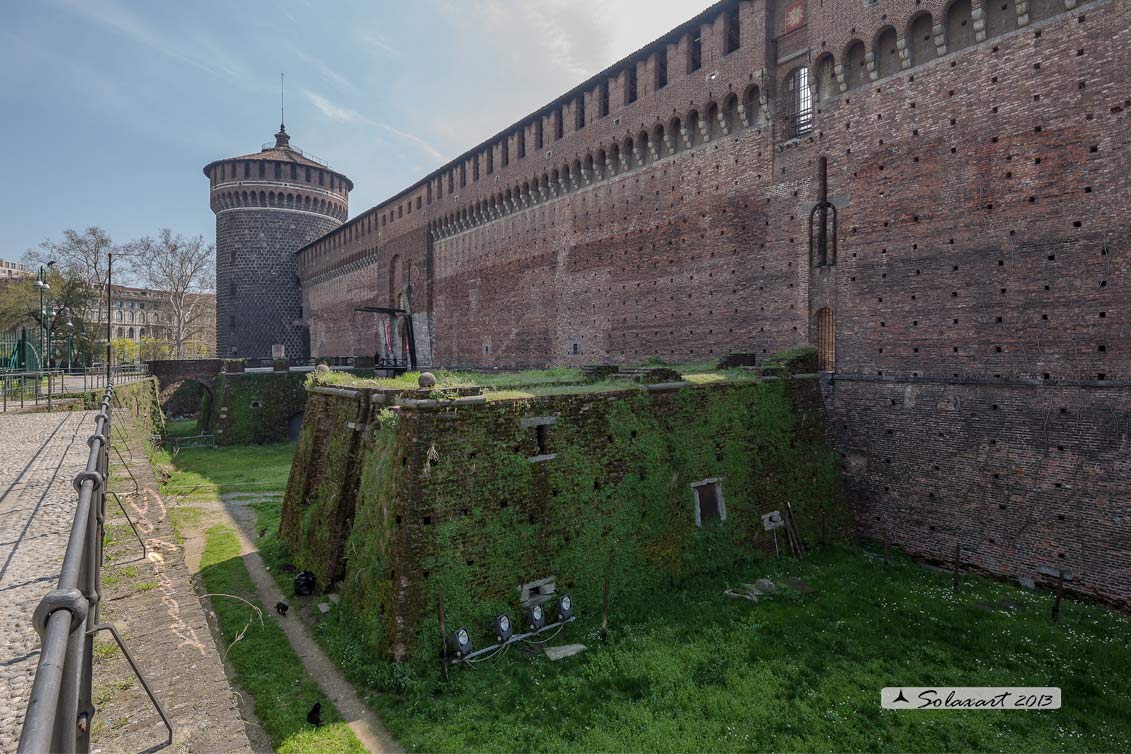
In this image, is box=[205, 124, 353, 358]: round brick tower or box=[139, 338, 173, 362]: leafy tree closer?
box=[205, 124, 353, 358]: round brick tower

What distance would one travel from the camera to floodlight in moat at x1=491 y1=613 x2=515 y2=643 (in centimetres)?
880

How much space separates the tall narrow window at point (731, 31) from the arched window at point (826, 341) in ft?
25.9

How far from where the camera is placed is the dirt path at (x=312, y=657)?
7.22m

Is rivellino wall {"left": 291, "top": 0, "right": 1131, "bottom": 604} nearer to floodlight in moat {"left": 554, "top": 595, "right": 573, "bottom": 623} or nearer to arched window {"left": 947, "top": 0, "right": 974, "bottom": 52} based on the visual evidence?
arched window {"left": 947, "top": 0, "right": 974, "bottom": 52}

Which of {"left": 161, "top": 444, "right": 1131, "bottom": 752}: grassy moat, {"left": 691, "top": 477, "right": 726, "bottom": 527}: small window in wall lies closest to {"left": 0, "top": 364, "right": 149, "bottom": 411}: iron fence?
{"left": 161, "top": 444, "right": 1131, "bottom": 752}: grassy moat

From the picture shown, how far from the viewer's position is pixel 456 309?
29219 millimetres

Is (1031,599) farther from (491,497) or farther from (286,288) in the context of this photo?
(286,288)

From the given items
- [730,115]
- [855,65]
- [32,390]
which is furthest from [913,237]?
[32,390]

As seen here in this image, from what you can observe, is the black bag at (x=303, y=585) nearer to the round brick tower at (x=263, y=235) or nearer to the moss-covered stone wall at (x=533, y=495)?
the moss-covered stone wall at (x=533, y=495)

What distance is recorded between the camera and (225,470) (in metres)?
22.3

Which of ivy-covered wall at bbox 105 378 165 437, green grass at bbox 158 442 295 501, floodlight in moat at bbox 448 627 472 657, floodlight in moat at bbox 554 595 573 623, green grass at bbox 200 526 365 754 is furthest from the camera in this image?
green grass at bbox 158 442 295 501

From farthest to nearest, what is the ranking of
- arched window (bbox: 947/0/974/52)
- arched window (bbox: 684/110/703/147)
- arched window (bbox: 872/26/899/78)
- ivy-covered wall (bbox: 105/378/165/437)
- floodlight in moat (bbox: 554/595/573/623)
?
arched window (bbox: 684/110/703/147) < ivy-covered wall (bbox: 105/378/165/437) < arched window (bbox: 872/26/899/78) < arched window (bbox: 947/0/974/52) < floodlight in moat (bbox: 554/595/573/623)

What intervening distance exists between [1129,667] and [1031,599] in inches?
81.1

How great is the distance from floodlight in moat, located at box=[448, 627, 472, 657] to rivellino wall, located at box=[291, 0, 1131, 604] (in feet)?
32.7
